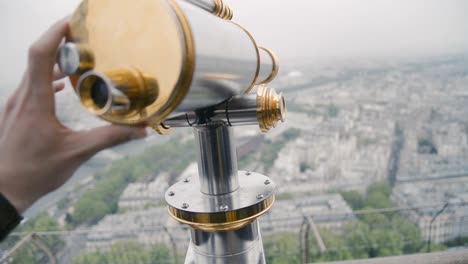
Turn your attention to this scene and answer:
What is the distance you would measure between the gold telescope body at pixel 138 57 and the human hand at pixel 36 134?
1 centimetres

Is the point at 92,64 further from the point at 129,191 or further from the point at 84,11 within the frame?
the point at 129,191

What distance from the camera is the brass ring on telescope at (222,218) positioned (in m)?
0.34

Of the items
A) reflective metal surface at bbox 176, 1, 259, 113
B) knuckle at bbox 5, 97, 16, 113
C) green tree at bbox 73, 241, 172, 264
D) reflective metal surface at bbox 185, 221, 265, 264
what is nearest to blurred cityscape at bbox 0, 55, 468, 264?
green tree at bbox 73, 241, 172, 264

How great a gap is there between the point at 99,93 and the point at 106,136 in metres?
0.04

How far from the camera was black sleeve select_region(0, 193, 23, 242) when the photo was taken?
0.19 meters

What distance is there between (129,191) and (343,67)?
8.45 feet

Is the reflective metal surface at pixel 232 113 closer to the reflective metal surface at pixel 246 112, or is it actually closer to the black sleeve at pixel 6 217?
the reflective metal surface at pixel 246 112

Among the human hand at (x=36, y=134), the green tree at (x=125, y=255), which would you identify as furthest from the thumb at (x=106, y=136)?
the green tree at (x=125, y=255)

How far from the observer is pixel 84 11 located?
202 millimetres

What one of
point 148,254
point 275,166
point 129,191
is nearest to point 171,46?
point 148,254

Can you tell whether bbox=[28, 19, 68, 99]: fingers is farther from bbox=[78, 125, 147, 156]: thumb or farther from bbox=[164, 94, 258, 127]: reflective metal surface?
bbox=[164, 94, 258, 127]: reflective metal surface

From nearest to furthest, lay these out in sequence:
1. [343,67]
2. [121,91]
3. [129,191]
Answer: [121,91]
[129,191]
[343,67]

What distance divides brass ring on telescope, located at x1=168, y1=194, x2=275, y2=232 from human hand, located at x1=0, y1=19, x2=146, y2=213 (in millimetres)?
160

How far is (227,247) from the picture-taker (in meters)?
0.35
